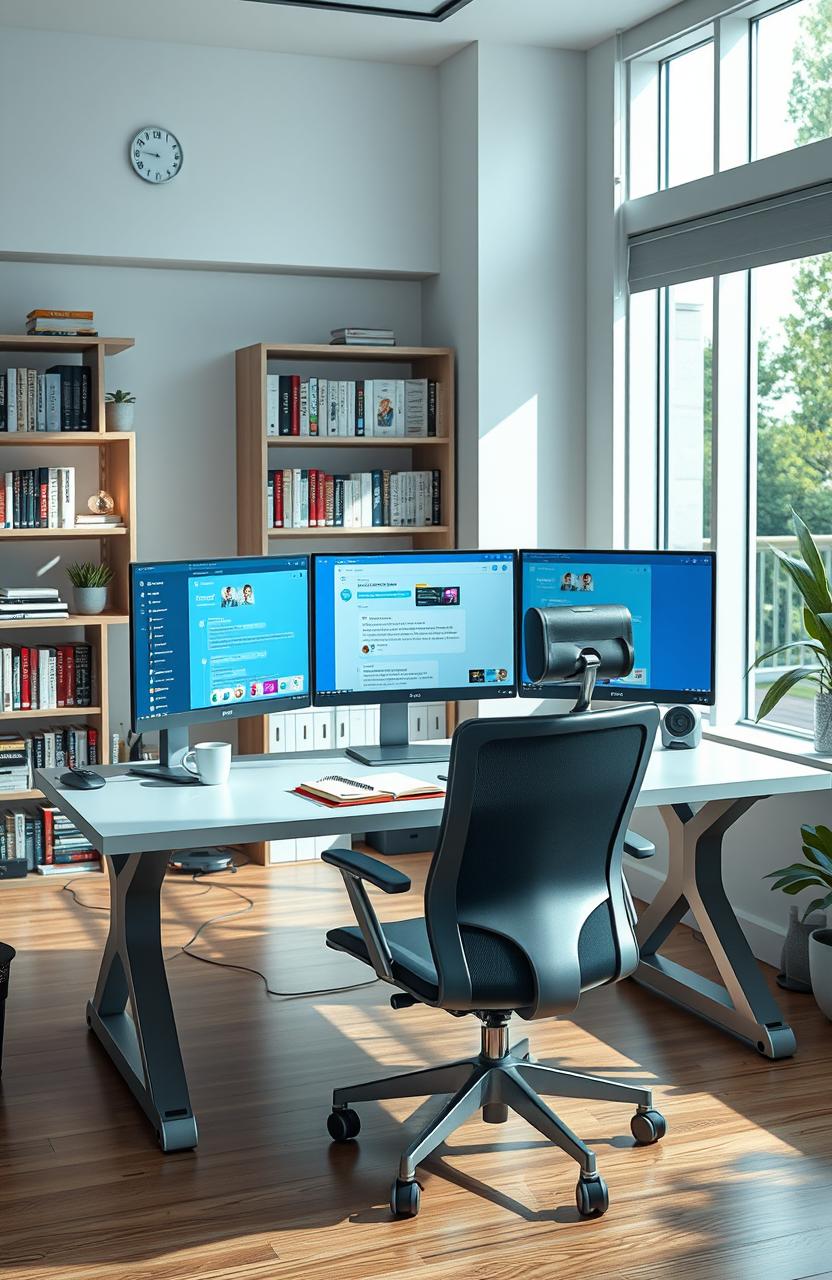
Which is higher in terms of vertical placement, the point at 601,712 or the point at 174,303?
the point at 174,303

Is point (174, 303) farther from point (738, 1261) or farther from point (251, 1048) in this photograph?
point (738, 1261)

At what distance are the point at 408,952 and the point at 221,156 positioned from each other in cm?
356

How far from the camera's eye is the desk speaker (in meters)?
3.70

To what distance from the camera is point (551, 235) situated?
17.4 ft

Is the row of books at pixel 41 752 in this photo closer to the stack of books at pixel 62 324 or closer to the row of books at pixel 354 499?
the row of books at pixel 354 499

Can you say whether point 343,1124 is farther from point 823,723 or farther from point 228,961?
point 823,723

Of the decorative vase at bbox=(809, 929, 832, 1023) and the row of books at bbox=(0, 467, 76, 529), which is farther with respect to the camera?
the row of books at bbox=(0, 467, 76, 529)

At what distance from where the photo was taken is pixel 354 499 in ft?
17.8

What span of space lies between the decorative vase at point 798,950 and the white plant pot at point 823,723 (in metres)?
0.47

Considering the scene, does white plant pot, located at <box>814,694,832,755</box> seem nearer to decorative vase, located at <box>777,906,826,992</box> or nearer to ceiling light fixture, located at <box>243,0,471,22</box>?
decorative vase, located at <box>777,906,826,992</box>

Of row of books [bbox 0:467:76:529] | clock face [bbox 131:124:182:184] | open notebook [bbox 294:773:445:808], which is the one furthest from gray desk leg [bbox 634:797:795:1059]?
clock face [bbox 131:124:182:184]

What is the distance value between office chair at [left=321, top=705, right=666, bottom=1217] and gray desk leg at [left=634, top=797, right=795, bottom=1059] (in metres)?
0.85

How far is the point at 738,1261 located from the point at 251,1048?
1.43 meters

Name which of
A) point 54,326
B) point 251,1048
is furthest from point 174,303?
point 251,1048
